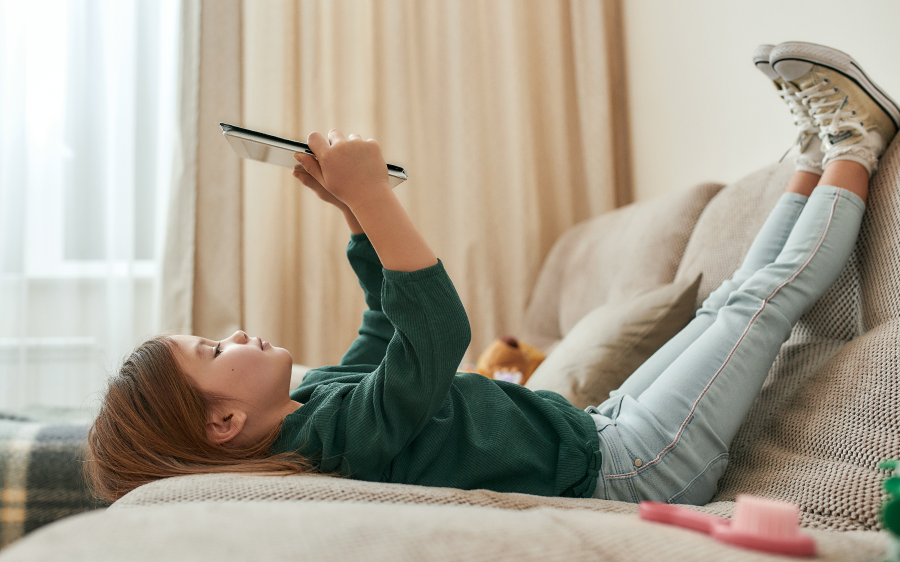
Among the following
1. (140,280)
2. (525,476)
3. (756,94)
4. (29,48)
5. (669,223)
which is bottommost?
(525,476)

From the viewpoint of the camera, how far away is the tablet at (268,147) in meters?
0.77

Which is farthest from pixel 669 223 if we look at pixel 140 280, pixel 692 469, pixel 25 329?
pixel 25 329

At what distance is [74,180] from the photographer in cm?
204

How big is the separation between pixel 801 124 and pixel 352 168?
2.76ft

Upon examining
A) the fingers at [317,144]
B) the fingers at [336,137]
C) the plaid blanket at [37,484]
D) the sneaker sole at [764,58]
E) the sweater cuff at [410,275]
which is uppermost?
the sneaker sole at [764,58]

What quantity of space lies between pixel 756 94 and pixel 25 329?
2310 millimetres

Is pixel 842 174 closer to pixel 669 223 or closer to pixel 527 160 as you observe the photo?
pixel 669 223

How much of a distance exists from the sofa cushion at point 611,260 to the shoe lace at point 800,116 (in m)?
0.33

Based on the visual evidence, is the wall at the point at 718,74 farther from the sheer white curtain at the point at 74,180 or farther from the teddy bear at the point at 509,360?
the sheer white curtain at the point at 74,180

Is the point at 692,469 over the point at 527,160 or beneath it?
beneath

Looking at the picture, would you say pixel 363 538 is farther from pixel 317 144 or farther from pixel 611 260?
pixel 611 260

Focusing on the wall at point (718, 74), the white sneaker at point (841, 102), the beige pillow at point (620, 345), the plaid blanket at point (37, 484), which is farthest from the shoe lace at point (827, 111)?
the plaid blanket at point (37, 484)

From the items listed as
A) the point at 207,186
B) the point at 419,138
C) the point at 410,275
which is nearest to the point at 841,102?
the point at 410,275

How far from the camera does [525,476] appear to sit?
2.61 feet
